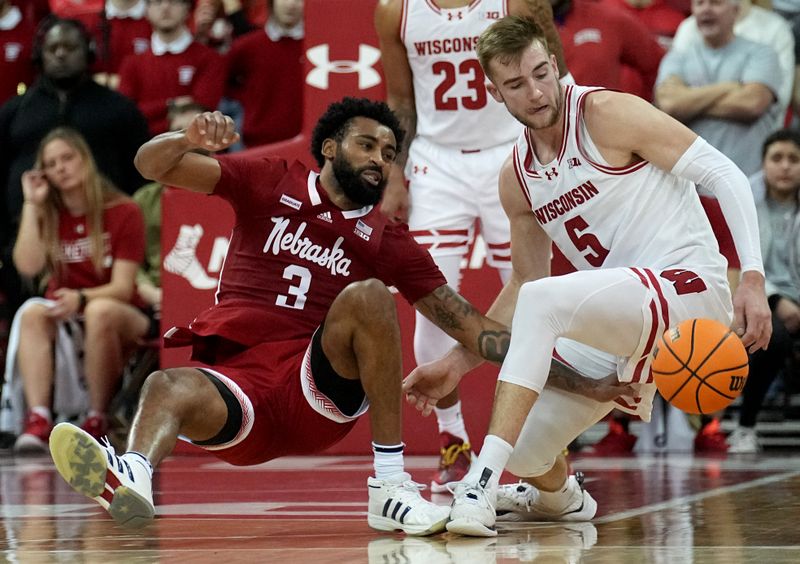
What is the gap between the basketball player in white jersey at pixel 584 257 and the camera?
4.50 m

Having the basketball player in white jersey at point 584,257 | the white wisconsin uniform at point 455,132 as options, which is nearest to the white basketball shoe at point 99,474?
the basketball player in white jersey at point 584,257

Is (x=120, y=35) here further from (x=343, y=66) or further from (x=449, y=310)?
(x=449, y=310)

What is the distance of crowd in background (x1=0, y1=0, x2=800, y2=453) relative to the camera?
8859 mm

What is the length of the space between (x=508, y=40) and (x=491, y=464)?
1.47 meters

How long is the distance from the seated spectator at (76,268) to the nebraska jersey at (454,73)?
10.7 feet

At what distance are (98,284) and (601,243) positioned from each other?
5.36 metres

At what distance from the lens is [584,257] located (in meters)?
5.14

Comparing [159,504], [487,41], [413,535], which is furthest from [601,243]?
[159,504]

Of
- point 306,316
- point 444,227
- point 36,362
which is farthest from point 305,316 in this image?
point 36,362

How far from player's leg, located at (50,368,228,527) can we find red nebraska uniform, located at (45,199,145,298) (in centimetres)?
485

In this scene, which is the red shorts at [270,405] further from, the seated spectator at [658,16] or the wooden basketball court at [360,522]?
the seated spectator at [658,16]

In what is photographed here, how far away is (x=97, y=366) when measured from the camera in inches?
365

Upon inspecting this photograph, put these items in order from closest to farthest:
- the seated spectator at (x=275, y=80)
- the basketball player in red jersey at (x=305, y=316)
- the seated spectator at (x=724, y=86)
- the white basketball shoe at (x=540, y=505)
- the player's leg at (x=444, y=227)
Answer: the basketball player in red jersey at (x=305, y=316)
the white basketball shoe at (x=540, y=505)
the player's leg at (x=444, y=227)
the seated spectator at (x=724, y=86)
the seated spectator at (x=275, y=80)

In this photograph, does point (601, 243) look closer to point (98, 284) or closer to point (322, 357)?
point (322, 357)
